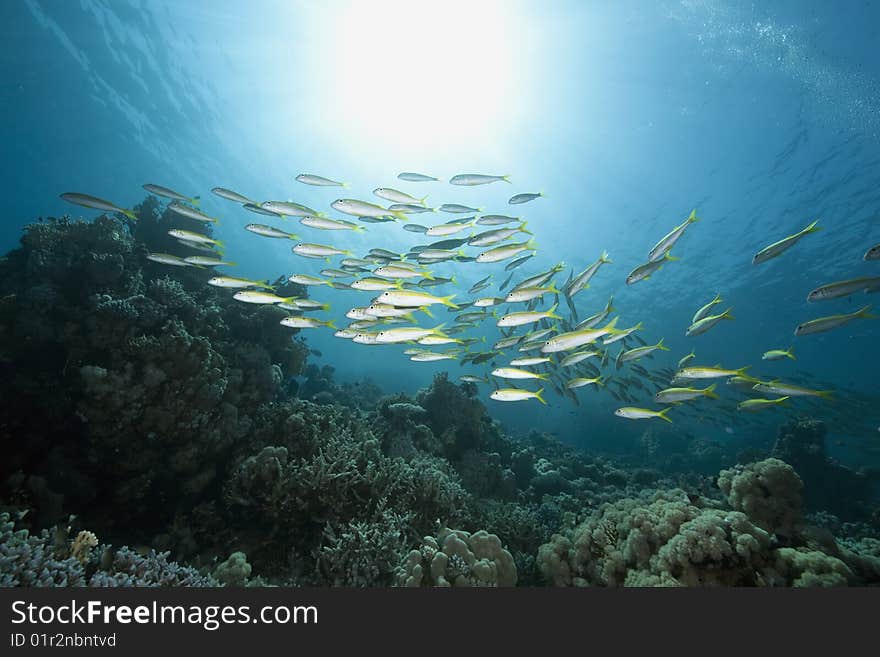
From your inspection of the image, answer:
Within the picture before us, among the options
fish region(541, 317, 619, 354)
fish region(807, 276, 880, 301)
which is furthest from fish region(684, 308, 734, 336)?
fish region(541, 317, 619, 354)

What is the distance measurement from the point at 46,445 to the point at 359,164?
104 ft

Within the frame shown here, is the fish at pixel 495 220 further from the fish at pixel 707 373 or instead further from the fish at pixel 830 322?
the fish at pixel 830 322

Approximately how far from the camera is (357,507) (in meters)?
5.38

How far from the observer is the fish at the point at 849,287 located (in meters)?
4.90

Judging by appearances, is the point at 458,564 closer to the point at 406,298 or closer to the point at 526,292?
the point at 406,298

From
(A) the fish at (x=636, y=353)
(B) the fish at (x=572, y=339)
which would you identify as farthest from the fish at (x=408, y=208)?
(A) the fish at (x=636, y=353)

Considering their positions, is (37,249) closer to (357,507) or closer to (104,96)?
(357,507)

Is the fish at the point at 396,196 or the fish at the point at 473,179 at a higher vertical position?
the fish at the point at 473,179

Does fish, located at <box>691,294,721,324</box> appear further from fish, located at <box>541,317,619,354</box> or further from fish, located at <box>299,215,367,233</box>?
fish, located at <box>299,215,367,233</box>

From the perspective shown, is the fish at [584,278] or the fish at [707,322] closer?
the fish at [707,322]

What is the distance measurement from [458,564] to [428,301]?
11.3 feet

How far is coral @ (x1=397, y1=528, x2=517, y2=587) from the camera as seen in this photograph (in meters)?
3.78

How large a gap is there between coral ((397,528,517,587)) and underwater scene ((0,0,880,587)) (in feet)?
0.14

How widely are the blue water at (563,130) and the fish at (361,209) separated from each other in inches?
732
